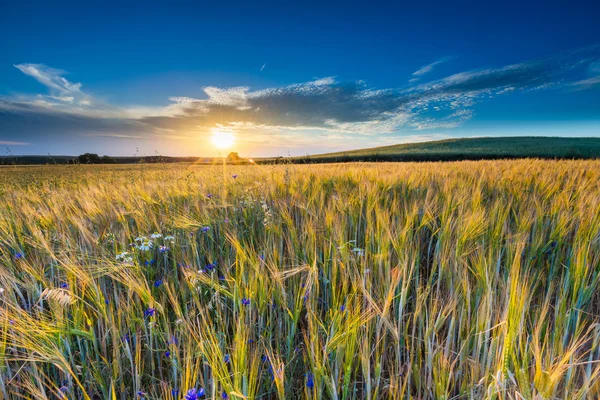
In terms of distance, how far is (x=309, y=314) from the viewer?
102 centimetres

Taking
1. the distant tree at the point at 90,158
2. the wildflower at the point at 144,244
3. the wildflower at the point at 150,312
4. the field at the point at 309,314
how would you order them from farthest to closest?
the distant tree at the point at 90,158 → the wildflower at the point at 144,244 → the wildflower at the point at 150,312 → the field at the point at 309,314

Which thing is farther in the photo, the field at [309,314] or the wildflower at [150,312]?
the wildflower at [150,312]

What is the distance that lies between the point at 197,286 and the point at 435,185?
10.5 feet

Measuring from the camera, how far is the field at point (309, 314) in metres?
0.87

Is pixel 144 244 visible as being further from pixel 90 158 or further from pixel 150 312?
pixel 90 158

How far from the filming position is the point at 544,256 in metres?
1.78

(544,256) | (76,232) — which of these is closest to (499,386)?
(544,256)

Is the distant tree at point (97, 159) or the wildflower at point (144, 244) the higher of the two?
the distant tree at point (97, 159)

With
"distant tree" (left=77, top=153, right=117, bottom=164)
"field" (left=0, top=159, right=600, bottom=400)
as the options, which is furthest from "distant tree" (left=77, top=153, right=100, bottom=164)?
"field" (left=0, top=159, right=600, bottom=400)

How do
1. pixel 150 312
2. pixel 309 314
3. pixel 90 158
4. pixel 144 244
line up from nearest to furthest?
pixel 309 314 → pixel 150 312 → pixel 144 244 → pixel 90 158

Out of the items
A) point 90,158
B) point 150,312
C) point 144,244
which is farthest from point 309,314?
point 90,158

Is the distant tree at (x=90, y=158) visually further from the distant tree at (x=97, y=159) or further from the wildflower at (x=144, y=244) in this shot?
the wildflower at (x=144, y=244)

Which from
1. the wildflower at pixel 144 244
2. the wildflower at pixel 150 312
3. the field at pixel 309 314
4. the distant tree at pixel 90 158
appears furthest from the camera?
the distant tree at pixel 90 158

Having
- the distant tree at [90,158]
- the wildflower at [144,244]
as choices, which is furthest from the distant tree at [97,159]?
the wildflower at [144,244]
